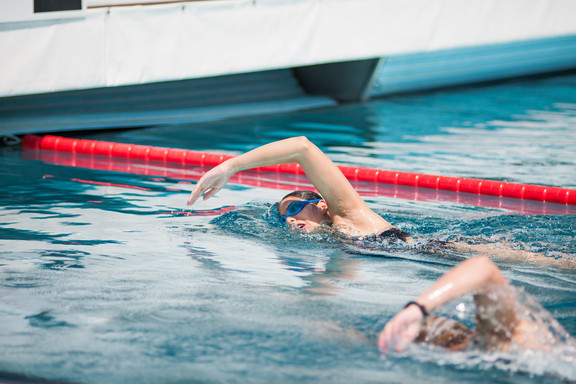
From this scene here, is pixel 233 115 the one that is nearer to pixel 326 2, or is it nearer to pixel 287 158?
pixel 326 2

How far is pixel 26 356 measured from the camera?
296 cm

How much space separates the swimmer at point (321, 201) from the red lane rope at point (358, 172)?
1.75 meters

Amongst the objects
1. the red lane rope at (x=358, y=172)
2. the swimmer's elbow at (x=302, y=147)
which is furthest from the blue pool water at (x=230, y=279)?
the swimmer's elbow at (x=302, y=147)

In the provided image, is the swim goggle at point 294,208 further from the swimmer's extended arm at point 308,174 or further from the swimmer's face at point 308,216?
the swimmer's extended arm at point 308,174

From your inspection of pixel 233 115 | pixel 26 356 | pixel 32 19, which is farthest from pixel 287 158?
pixel 233 115

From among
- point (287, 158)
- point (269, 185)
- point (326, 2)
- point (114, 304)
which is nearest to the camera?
point (114, 304)

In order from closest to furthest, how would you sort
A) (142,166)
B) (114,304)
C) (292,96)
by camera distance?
(114,304) → (142,166) → (292,96)

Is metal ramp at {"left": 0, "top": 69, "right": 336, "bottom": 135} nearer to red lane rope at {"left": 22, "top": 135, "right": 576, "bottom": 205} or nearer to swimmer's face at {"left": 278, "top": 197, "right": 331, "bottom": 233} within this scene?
red lane rope at {"left": 22, "top": 135, "right": 576, "bottom": 205}

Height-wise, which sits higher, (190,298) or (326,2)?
(326,2)

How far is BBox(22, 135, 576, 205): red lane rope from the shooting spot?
6.13 meters

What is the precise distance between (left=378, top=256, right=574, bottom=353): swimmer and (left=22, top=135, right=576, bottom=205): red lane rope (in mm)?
3301

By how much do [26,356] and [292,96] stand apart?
343 inches

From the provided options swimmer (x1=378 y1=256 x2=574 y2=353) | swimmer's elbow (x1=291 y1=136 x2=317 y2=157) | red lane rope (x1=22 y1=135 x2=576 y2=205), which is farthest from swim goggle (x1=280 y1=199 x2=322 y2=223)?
red lane rope (x1=22 y1=135 x2=576 y2=205)

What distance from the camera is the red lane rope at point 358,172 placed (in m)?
6.13
